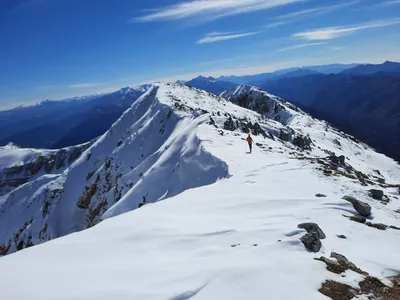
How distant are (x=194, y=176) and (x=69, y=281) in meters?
23.2

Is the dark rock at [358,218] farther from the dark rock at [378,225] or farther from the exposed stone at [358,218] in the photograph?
the dark rock at [378,225]

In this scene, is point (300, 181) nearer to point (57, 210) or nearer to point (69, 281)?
point (69, 281)

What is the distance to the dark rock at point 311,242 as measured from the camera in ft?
35.1

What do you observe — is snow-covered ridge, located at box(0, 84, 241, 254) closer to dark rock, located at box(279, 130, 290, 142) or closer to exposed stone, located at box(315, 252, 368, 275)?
exposed stone, located at box(315, 252, 368, 275)

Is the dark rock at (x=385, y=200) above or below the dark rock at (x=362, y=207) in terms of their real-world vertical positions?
below

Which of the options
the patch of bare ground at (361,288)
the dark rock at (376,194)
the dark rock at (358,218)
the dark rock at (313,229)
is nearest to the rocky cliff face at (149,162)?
the dark rock at (376,194)

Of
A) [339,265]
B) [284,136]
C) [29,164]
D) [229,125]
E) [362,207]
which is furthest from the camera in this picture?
[29,164]

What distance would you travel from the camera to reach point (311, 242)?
1080cm

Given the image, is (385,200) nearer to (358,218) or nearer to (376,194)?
(376,194)

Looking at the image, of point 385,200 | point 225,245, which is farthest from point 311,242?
point 385,200

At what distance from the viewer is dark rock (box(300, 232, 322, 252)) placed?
10711mm

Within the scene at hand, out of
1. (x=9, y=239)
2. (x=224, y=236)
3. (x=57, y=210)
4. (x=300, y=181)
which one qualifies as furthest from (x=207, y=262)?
(x=9, y=239)

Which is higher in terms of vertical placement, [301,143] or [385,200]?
[385,200]

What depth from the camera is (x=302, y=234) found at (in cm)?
1151
